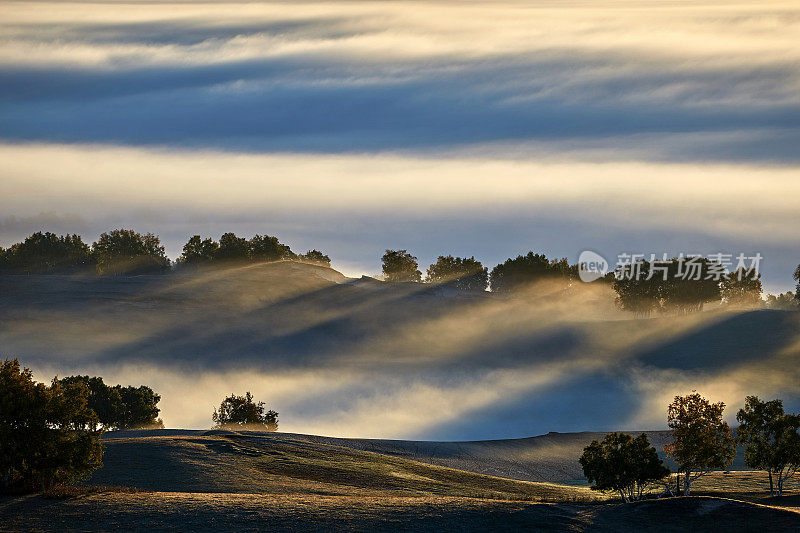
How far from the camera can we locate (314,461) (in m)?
78.8

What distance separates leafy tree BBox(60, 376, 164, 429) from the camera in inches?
4990

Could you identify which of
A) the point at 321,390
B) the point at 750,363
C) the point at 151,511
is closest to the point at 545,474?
Result: the point at 151,511

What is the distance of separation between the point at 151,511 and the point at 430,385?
5796 inches

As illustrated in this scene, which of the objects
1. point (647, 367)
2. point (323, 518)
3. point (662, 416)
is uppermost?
point (647, 367)

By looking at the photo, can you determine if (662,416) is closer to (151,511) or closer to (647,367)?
(647,367)

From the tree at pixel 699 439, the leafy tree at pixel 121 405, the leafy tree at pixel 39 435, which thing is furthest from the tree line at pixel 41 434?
the leafy tree at pixel 121 405

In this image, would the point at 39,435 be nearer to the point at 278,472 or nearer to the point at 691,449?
the point at 278,472

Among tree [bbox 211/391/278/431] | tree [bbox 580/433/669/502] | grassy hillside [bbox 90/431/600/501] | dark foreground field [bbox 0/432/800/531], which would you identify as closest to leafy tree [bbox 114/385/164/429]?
tree [bbox 211/391/278/431]

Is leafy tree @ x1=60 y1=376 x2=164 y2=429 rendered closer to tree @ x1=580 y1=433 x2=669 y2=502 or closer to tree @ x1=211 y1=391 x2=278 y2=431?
tree @ x1=211 y1=391 x2=278 y2=431

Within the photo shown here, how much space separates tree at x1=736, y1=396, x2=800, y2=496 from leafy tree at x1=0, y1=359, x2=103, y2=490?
180 feet

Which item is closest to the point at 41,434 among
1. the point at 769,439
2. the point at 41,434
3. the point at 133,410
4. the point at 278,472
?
the point at 41,434

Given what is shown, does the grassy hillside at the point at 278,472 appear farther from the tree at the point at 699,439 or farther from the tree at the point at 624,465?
the tree at the point at 699,439

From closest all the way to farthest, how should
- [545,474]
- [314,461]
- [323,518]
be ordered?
[323,518] < [314,461] < [545,474]

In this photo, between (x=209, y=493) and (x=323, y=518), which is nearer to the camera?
(x=323, y=518)
